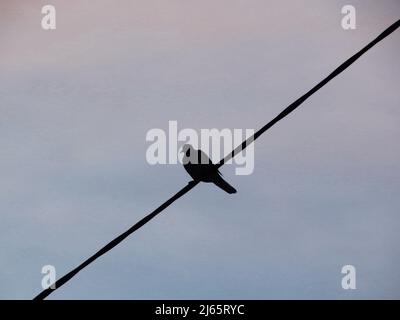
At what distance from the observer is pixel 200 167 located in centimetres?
851

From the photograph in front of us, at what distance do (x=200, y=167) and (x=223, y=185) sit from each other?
35cm

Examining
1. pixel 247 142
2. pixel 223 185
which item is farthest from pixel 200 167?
pixel 247 142

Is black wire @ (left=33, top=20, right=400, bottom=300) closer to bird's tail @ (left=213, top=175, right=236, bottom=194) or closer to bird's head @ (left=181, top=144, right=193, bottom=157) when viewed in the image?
bird's tail @ (left=213, top=175, right=236, bottom=194)

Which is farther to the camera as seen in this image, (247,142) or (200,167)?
(200,167)

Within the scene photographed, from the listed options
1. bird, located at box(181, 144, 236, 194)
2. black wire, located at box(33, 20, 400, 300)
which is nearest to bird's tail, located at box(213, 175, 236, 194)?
bird, located at box(181, 144, 236, 194)

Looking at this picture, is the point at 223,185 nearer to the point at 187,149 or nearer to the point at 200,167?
the point at 200,167

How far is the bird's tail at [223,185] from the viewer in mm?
8344

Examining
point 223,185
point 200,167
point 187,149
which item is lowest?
point 223,185

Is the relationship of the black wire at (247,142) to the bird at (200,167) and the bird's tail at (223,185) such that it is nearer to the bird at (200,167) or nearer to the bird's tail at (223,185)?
the bird at (200,167)
